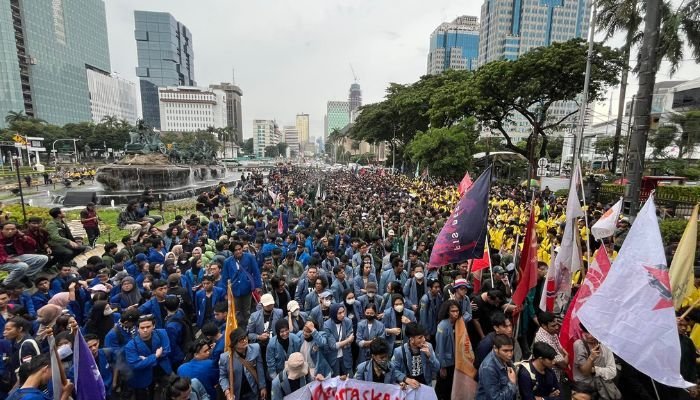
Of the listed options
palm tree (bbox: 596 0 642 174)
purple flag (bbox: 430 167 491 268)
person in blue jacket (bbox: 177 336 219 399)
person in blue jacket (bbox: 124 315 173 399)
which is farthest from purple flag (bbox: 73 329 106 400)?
palm tree (bbox: 596 0 642 174)

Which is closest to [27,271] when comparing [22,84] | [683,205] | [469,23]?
[683,205]

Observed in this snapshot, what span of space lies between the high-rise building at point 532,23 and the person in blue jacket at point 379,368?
11408cm

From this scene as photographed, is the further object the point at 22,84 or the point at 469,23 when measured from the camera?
the point at 469,23

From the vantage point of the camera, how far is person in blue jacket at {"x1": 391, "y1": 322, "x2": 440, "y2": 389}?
12.2ft

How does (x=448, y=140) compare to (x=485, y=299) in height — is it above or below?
above

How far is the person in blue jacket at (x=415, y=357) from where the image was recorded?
3.72m

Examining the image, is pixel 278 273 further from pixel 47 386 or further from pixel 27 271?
pixel 27 271

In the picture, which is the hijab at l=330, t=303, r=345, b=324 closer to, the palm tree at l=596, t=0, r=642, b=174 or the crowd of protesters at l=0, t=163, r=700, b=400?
the crowd of protesters at l=0, t=163, r=700, b=400

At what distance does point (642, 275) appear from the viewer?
3328 millimetres

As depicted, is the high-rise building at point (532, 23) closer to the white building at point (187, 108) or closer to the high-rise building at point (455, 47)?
the high-rise building at point (455, 47)

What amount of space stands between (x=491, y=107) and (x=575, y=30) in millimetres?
106466

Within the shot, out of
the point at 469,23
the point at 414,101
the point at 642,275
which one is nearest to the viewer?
the point at 642,275

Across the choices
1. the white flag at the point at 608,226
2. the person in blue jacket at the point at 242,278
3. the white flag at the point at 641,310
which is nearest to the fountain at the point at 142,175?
the person in blue jacket at the point at 242,278

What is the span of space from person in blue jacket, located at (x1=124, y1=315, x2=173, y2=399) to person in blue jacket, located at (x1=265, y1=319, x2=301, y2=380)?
1186mm
